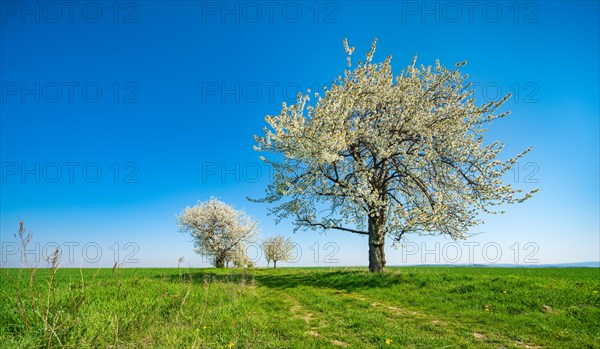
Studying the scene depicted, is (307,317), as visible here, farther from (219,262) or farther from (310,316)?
(219,262)

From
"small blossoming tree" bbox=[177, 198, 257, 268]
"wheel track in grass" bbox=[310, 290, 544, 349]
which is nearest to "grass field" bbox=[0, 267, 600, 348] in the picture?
"wheel track in grass" bbox=[310, 290, 544, 349]

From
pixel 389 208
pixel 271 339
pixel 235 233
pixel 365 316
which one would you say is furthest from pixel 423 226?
pixel 235 233

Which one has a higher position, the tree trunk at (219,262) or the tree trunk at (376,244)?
the tree trunk at (376,244)

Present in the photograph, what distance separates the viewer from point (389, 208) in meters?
20.4

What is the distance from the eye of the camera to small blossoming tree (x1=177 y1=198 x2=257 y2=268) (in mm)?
48188

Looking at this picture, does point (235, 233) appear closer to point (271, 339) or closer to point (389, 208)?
point (389, 208)

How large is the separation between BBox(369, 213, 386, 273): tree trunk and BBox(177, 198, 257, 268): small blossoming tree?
3169 centimetres

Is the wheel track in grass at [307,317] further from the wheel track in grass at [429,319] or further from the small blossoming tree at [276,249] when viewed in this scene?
the small blossoming tree at [276,249]

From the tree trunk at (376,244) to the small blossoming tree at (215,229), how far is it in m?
31.7

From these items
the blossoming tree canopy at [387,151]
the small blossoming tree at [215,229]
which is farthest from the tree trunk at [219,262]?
the blossoming tree canopy at [387,151]

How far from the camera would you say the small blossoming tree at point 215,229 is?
48.2 meters

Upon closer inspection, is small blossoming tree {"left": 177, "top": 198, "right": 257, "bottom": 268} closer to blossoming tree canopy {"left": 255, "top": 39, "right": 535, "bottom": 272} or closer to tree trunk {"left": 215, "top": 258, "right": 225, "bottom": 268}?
tree trunk {"left": 215, "top": 258, "right": 225, "bottom": 268}

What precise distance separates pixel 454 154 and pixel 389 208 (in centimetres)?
491

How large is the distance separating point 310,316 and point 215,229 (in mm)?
41093
